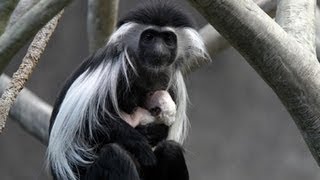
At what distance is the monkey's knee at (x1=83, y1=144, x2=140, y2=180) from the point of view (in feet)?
7.98

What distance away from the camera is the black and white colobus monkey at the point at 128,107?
2518 millimetres

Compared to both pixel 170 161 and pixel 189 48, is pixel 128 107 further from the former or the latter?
pixel 189 48

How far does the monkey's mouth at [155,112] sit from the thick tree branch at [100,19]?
2.43 feet

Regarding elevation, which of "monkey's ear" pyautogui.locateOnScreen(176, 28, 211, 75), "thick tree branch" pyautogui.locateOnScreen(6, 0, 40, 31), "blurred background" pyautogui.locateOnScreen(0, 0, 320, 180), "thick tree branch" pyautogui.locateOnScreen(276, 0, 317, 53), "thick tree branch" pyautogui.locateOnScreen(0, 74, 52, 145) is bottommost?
"blurred background" pyautogui.locateOnScreen(0, 0, 320, 180)

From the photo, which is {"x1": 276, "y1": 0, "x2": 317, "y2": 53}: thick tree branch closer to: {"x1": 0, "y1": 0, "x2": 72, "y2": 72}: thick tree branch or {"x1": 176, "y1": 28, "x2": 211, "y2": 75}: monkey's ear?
{"x1": 176, "y1": 28, "x2": 211, "y2": 75}: monkey's ear

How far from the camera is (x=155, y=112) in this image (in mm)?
2703

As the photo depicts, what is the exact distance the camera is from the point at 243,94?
237 inches

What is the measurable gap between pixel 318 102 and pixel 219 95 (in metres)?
4.18

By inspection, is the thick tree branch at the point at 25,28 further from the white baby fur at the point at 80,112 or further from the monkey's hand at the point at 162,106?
the monkey's hand at the point at 162,106

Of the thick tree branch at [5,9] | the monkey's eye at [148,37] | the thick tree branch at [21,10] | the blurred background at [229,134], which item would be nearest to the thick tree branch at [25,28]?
the thick tree branch at [5,9]

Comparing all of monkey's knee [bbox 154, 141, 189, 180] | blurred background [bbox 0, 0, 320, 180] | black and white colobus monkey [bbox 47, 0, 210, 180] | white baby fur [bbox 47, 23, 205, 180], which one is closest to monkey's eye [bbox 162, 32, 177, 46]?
black and white colobus monkey [bbox 47, 0, 210, 180]

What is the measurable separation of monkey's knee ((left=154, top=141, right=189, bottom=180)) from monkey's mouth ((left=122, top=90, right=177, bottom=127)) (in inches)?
4.0

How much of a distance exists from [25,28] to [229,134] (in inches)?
164

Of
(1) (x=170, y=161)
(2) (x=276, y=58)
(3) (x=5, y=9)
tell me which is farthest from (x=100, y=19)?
(2) (x=276, y=58)
